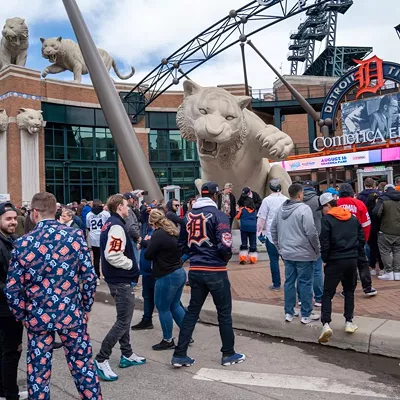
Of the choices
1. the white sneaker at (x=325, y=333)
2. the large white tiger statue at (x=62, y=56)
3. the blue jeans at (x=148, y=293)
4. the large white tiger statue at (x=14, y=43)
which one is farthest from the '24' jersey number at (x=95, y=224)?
the large white tiger statue at (x=62, y=56)

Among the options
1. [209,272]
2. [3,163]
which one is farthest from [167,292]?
[3,163]

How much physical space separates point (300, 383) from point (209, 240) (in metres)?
1.41

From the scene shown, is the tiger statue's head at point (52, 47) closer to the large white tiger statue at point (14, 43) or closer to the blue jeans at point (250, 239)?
the large white tiger statue at point (14, 43)

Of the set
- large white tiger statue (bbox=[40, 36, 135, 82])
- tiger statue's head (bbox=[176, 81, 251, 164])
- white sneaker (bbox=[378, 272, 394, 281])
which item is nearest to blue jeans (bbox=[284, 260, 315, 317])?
tiger statue's head (bbox=[176, 81, 251, 164])

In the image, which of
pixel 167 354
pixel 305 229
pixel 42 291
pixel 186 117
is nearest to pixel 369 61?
pixel 186 117

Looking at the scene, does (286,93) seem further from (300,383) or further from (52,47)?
(300,383)

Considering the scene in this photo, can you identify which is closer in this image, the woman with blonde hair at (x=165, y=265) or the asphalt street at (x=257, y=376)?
the asphalt street at (x=257, y=376)

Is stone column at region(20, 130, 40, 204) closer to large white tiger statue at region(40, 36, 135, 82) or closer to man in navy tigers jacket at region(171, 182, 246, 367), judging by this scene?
large white tiger statue at region(40, 36, 135, 82)

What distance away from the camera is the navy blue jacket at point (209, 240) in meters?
3.87

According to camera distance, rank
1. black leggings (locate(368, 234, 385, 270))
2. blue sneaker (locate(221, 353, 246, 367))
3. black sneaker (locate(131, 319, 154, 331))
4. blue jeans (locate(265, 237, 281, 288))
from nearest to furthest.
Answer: blue sneaker (locate(221, 353, 246, 367))
black sneaker (locate(131, 319, 154, 331))
blue jeans (locate(265, 237, 281, 288))
black leggings (locate(368, 234, 385, 270))

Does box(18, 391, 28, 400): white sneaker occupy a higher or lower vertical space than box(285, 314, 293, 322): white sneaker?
lower

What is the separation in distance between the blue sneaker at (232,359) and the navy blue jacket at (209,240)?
2.74ft

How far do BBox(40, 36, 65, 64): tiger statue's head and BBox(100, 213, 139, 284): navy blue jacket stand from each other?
2404 centimetres

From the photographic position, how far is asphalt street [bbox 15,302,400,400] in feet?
11.0
